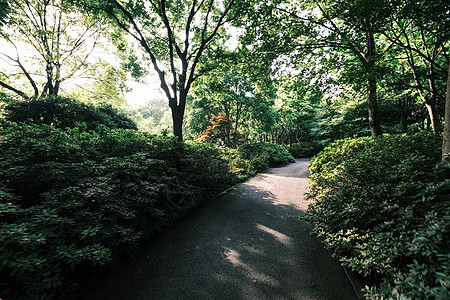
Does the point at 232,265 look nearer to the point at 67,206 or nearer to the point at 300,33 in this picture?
the point at 67,206

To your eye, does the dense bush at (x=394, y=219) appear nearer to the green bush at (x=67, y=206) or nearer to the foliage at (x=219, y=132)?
the green bush at (x=67, y=206)

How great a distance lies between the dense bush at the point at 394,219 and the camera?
1457 millimetres

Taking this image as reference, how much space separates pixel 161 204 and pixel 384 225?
412 centimetres

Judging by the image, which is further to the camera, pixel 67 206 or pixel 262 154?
pixel 262 154

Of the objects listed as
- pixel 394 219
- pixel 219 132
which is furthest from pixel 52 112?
pixel 394 219

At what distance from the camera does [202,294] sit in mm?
2111

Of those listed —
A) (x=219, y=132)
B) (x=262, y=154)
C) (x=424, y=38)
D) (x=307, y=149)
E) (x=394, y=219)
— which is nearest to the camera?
(x=394, y=219)

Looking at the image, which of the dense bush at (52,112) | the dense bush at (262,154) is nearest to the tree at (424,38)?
the dense bush at (262,154)

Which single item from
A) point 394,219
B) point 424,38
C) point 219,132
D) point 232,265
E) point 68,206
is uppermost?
point 424,38

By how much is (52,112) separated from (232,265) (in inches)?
397

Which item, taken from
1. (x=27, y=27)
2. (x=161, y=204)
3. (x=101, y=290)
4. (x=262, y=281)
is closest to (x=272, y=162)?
(x=161, y=204)

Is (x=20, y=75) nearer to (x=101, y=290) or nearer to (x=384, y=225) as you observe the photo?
(x=101, y=290)

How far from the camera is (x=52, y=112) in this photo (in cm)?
760

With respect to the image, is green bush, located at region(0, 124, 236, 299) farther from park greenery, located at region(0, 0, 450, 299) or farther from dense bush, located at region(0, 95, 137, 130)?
dense bush, located at region(0, 95, 137, 130)
